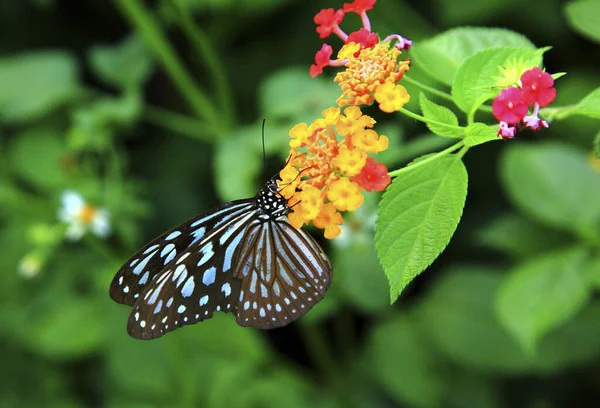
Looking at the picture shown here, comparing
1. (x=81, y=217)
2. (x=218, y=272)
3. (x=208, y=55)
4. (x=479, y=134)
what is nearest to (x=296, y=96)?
(x=208, y=55)

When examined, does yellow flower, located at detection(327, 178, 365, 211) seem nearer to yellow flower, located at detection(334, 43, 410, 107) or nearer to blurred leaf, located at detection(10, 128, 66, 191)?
yellow flower, located at detection(334, 43, 410, 107)

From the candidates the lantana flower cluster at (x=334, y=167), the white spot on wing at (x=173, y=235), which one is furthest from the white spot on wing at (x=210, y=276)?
the lantana flower cluster at (x=334, y=167)

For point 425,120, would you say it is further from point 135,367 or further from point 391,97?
point 135,367

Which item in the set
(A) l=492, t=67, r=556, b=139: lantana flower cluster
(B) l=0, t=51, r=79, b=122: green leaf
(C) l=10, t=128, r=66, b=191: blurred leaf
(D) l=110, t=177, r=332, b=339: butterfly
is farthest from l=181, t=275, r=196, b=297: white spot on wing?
(B) l=0, t=51, r=79, b=122: green leaf

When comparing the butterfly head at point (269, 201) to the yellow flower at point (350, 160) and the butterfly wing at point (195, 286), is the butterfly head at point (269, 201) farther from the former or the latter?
the yellow flower at point (350, 160)

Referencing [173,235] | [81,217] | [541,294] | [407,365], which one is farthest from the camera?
[407,365]

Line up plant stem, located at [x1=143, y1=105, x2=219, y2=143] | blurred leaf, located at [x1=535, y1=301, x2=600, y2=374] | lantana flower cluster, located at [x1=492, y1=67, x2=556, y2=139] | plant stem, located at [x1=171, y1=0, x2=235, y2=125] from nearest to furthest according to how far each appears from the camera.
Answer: lantana flower cluster, located at [x1=492, y1=67, x2=556, y2=139] < plant stem, located at [x1=171, y1=0, x2=235, y2=125] < blurred leaf, located at [x1=535, y1=301, x2=600, y2=374] < plant stem, located at [x1=143, y1=105, x2=219, y2=143]

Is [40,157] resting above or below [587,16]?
below
